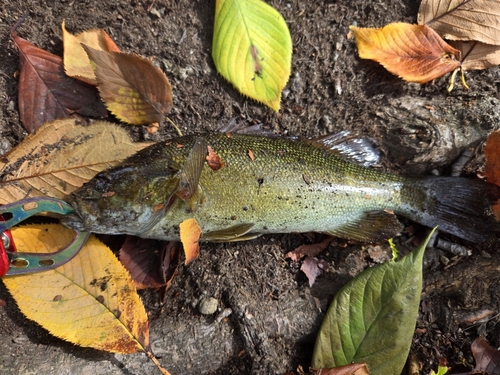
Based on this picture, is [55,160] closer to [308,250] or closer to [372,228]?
[308,250]

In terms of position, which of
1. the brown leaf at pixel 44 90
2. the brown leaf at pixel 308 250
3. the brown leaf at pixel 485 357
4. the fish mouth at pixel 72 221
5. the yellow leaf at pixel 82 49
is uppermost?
the yellow leaf at pixel 82 49

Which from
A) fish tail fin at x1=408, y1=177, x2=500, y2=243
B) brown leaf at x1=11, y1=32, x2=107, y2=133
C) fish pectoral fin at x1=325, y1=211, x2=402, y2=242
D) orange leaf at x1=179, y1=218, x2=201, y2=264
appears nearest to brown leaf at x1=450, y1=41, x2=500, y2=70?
fish tail fin at x1=408, y1=177, x2=500, y2=243

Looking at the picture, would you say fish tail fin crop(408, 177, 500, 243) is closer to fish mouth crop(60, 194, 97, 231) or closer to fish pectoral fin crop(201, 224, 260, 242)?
fish pectoral fin crop(201, 224, 260, 242)

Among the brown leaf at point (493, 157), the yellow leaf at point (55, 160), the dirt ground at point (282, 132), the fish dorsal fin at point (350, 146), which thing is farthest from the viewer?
the fish dorsal fin at point (350, 146)

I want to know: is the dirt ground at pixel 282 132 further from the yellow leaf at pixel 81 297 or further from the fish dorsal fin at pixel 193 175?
the fish dorsal fin at pixel 193 175

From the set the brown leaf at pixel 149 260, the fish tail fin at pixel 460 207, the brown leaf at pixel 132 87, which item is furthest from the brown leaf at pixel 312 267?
the brown leaf at pixel 132 87

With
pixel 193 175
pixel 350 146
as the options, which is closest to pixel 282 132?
pixel 350 146
